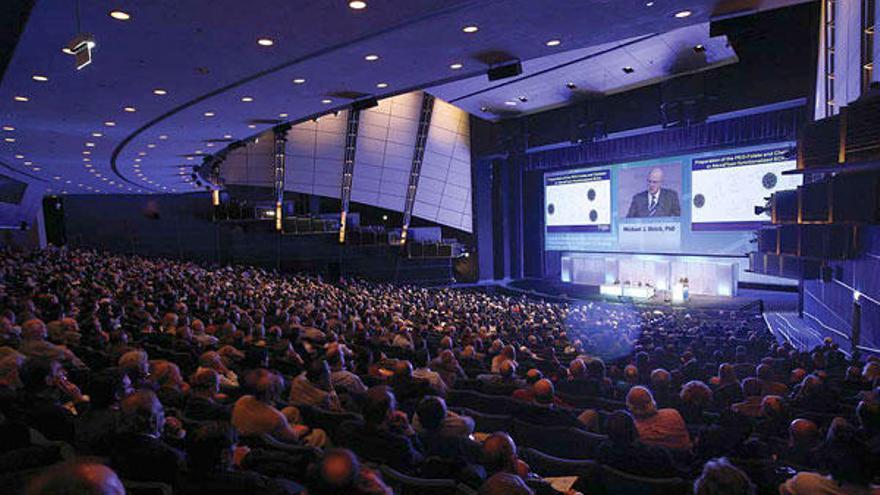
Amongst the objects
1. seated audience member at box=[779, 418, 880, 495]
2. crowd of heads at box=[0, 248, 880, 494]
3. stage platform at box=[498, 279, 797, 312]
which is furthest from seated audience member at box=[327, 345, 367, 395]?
stage platform at box=[498, 279, 797, 312]

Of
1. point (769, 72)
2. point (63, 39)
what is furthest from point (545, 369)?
point (769, 72)

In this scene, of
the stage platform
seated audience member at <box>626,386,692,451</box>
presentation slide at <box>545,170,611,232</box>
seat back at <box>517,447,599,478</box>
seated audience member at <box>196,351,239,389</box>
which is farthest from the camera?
presentation slide at <box>545,170,611,232</box>

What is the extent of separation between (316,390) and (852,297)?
10.4 metres

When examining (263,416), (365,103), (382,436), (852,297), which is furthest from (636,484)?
(852,297)

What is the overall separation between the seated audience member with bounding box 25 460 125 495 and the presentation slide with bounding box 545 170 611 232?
2421 cm

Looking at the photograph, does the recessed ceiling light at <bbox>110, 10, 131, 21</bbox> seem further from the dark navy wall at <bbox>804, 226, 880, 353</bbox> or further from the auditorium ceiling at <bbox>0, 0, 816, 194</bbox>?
the dark navy wall at <bbox>804, 226, 880, 353</bbox>

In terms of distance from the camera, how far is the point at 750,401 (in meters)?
5.16

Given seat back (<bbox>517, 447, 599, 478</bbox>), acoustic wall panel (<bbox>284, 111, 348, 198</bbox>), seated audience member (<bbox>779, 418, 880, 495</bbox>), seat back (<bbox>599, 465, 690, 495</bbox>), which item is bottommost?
seat back (<bbox>517, 447, 599, 478</bbox>)

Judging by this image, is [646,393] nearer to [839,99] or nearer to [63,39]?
[63,39]

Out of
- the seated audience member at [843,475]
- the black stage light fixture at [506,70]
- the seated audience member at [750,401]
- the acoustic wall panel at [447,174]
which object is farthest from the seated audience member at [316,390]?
the acoustic wall panel at [447,174]

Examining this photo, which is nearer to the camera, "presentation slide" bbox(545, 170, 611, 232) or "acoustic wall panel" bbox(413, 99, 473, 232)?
"presentation slide" bbox(545, 170, 611, 232)

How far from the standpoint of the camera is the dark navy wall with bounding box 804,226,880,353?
8.73 meters

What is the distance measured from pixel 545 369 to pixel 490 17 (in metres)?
4.26

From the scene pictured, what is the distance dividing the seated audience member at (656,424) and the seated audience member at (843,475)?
1.15 metres
